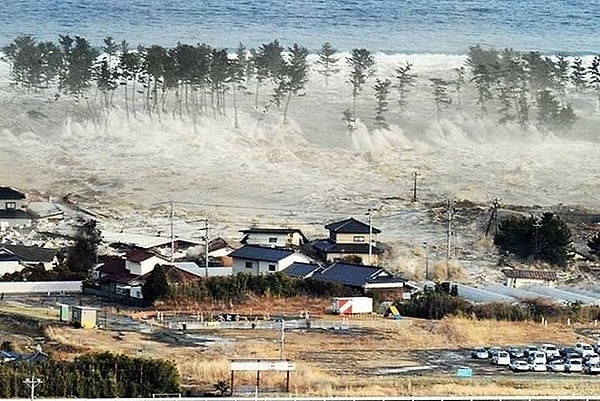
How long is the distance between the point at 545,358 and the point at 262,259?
10.6ft

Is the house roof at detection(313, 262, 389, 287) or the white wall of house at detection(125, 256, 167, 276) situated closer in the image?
the house roof at detection(313, 262, 389, 287)

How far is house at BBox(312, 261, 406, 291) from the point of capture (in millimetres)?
10625

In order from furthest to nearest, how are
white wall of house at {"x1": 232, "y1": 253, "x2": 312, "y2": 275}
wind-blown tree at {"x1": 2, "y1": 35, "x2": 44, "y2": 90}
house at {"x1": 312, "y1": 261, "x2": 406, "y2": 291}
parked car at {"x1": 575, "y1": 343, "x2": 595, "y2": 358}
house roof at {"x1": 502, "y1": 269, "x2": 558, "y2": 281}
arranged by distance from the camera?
wind-blown tree at {"x1": 2, "y1": 35, "x2": 44, "y2": 90}
house roof at {"x1": 502, "y1": 269, "x2": 558, "y2": 281}
white wall of house at {"x1": 232, "y1": 253, "x2": 312, "y2": 275}
house at {"x1": 312, "y1": 261, "x2": 406, "y2": 291}
parked car at {"x1": 575, "y1": 343, "x2": 595, "y2": 358}

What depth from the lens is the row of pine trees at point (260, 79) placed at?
1478 centimetres

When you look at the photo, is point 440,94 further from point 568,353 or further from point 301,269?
point 568,353

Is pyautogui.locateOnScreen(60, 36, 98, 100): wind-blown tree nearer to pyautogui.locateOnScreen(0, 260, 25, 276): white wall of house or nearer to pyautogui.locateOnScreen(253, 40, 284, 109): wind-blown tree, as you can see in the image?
pyautogui.locateOnScreen(253, 40, 284, 109): wind-blown tree

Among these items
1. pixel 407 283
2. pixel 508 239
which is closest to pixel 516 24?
pixel 508 239

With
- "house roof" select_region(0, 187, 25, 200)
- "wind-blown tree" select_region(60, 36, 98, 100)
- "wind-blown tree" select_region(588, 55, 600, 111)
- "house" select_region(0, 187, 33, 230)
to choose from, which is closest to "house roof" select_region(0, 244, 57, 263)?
"house" select_region(0, 187, 33, 230)

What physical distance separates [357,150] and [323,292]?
4.01 metres

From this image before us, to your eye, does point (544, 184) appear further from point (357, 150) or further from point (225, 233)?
point (225, 233)

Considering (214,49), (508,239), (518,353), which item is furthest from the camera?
(214,49)

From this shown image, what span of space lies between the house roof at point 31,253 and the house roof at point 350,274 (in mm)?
2048

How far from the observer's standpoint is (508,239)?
12.1m

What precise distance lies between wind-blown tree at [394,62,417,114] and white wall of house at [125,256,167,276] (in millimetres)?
4511
